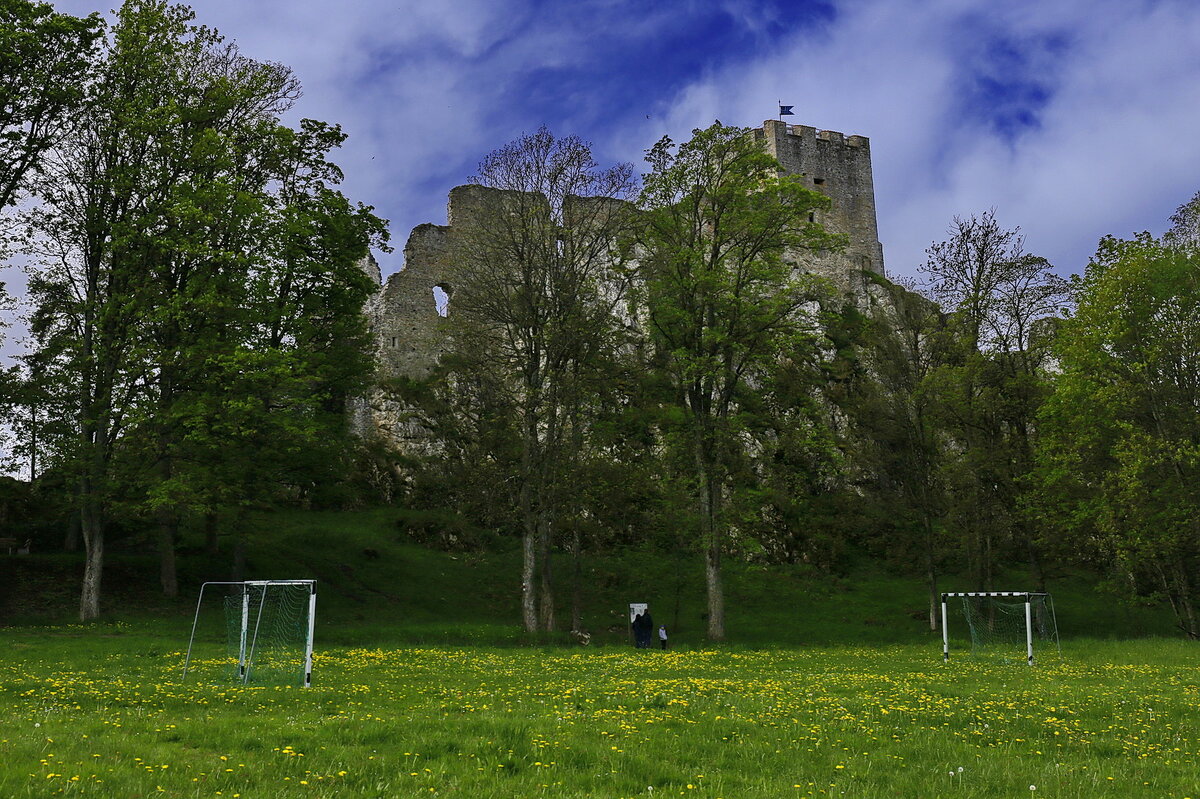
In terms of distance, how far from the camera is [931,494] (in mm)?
35094

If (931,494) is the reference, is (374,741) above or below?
below

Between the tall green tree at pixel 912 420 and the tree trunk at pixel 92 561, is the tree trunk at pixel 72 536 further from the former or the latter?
the tall green tree at pixel 912 420

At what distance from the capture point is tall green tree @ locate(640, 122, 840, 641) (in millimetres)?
28266

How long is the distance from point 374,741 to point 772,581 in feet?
106

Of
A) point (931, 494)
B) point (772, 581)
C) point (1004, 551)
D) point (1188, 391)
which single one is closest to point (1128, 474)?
point (1188, 391)

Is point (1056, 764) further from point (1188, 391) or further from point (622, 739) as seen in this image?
point (1188, 391)

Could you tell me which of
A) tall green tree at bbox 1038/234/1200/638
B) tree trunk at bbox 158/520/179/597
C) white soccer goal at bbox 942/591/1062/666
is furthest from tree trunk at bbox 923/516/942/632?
tree trunk at bbox 158/520/179/597

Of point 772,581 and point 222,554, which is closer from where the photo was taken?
point 222,554

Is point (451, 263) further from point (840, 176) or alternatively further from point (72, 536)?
point (840, 176)

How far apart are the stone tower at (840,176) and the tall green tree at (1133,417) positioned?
34993mm

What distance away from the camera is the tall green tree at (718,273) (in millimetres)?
28266

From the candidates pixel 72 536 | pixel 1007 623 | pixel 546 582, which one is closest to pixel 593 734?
pixel 546 582

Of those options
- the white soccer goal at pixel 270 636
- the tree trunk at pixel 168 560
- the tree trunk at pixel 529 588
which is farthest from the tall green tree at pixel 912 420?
the tree trunk at pixel 168 560

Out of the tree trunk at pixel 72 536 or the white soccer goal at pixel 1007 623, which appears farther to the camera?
the tree trunk at pixel 72 536
